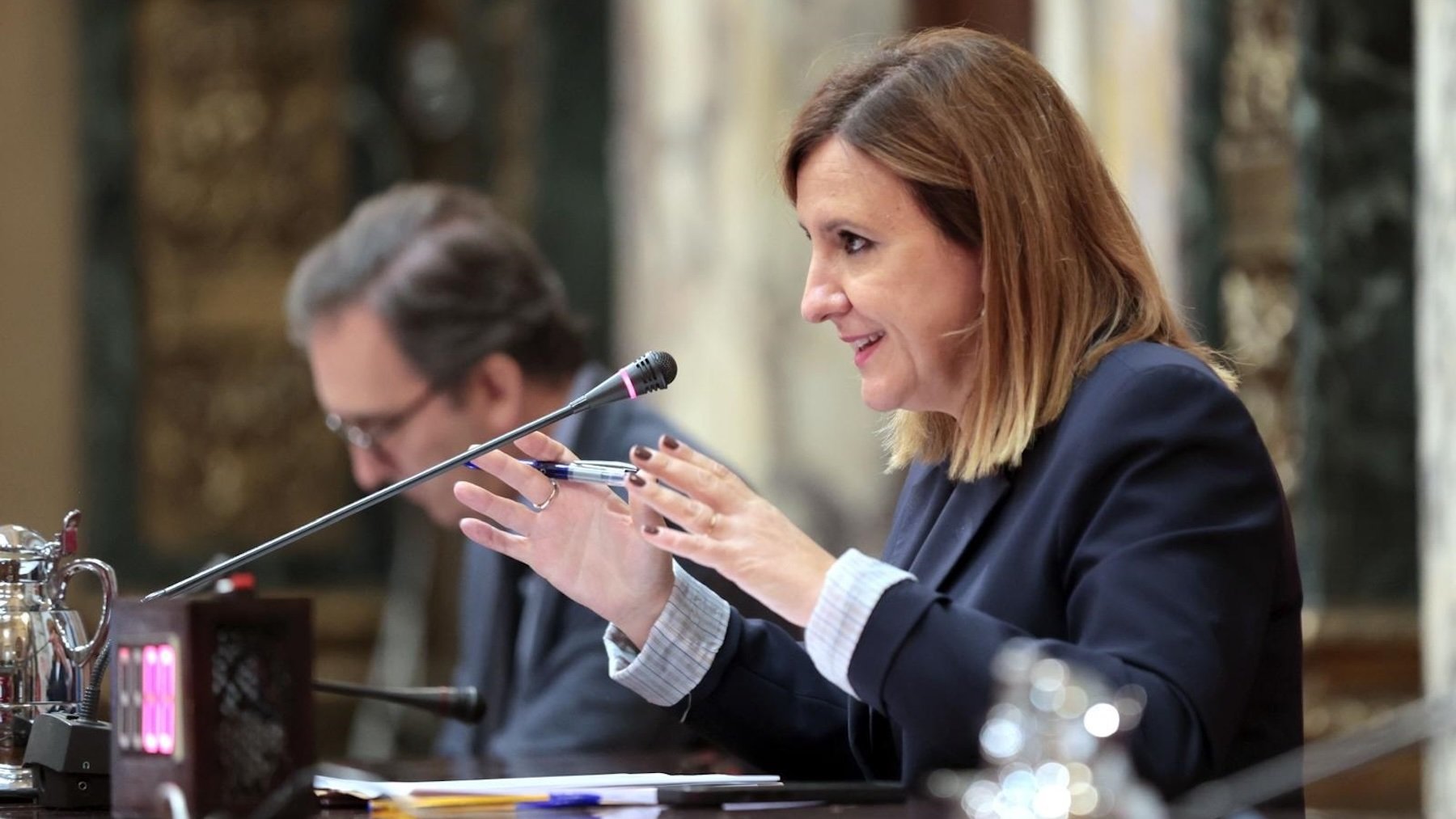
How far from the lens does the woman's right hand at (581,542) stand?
2422 millimetres

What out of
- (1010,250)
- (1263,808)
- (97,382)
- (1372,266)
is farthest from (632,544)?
(97,382)

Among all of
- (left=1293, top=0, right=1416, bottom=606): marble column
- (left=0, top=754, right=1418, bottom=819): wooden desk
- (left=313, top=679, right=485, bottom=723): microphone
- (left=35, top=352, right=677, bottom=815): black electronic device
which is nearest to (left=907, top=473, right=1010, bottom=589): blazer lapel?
(left=0, top=754, right=1418, bottom=819): wooden desk

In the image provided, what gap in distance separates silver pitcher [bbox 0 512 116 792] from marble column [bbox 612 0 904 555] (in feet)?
7.06

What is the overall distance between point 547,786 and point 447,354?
1799 mm

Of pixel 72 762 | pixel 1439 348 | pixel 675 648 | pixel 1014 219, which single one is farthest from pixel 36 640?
pixel 1439 348

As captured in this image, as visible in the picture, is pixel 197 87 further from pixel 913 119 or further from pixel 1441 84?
pixel 913 119

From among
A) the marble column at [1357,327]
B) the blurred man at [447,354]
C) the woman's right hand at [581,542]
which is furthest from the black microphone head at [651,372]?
the marble column at [1357,327]

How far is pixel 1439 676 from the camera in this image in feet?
11.8

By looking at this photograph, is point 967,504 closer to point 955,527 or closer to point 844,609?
point 955,527

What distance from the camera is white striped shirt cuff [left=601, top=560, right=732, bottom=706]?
2477 millimetres

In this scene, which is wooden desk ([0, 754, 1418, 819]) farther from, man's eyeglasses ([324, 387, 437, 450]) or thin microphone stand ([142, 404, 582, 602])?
man's eyeglasses ([324, 387, 437, 450])

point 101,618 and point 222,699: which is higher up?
point 222,699

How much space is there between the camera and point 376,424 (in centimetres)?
398

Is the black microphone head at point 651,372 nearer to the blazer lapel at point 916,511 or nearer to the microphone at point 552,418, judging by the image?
the microphone at point 552,418
